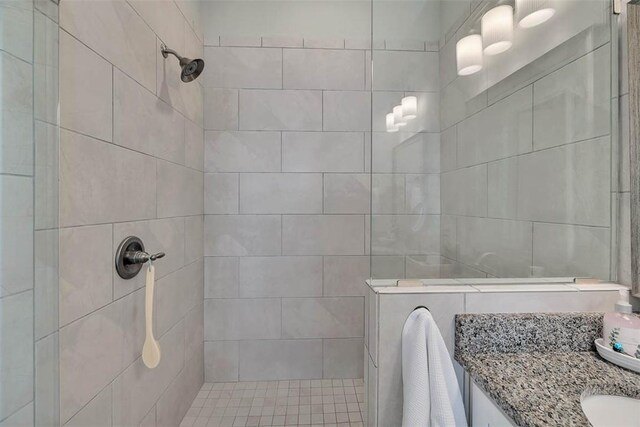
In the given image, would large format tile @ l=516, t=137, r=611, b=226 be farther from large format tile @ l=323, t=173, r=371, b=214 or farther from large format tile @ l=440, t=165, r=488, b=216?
large format tile @ l=323, t=173, r=371, b=214

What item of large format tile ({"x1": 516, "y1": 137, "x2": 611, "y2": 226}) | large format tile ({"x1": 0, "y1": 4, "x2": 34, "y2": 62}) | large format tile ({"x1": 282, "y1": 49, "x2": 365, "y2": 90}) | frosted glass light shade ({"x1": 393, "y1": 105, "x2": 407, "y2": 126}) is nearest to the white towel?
large format tile ({"x1": 516, "y1": 137, "x2": 611, "y2": 226})

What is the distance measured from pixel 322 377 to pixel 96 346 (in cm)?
147

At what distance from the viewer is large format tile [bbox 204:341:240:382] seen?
209 centimetres

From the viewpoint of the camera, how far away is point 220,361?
82.4 inches

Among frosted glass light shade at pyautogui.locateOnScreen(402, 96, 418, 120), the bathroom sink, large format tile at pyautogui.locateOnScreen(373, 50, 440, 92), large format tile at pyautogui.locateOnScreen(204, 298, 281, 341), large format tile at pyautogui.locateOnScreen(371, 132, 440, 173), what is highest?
large format tile at pyautogui.locateOnScreen(373, 50, 440, 92)

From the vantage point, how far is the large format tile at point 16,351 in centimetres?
66

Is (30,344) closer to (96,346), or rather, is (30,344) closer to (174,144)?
(96,346)

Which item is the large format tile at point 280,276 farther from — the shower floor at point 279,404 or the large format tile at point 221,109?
the large format tile at point 221,109

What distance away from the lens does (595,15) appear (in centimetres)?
108

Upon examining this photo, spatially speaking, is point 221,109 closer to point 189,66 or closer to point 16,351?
point 189,66

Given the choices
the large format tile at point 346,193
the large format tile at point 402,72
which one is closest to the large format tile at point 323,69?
the large format tile at point 346,193

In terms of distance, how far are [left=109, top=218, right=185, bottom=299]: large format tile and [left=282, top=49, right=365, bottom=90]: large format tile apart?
1.16 meters

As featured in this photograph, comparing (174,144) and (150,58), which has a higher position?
(150,58)

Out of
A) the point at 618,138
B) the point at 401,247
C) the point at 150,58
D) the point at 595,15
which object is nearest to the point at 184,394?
the point at 401,247
